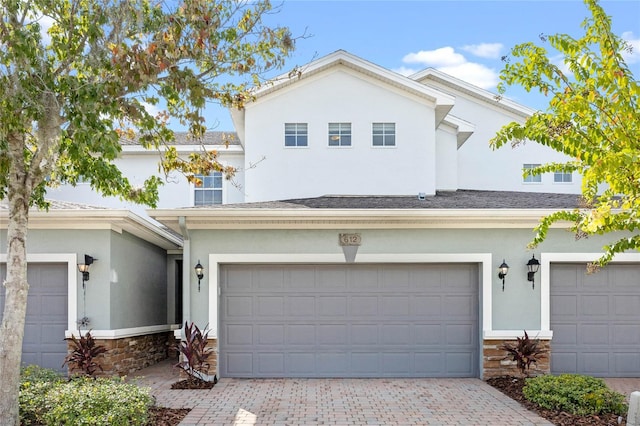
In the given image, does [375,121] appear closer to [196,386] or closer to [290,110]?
[290,110]

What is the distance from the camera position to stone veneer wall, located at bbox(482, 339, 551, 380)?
991 cm

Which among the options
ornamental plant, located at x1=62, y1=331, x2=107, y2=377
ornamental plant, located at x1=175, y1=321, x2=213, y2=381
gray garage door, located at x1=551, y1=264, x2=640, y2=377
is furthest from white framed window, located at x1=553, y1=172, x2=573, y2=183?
ornamental plant, located at x1=62, y1=331, x2=107, y2=377

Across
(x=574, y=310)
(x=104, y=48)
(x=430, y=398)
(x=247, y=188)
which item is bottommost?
(x=430, y=398)

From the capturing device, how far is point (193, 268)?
33.1ft

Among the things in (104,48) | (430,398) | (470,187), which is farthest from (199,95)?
(470,187)

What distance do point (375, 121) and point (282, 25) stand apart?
7.09 meters

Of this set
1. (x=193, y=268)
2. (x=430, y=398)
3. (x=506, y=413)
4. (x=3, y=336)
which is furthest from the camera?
(x=193, y=268)

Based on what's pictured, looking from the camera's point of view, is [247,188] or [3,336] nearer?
[3,336]

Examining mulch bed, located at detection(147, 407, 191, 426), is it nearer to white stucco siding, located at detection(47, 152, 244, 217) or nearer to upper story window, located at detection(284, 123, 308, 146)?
upper story window, located at detection(284, 123, 308, 146)

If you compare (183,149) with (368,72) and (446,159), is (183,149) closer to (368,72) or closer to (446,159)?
(368,72)

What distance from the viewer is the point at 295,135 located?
14383 mm

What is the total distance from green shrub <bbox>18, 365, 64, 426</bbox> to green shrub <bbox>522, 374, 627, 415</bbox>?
6785 millimetres

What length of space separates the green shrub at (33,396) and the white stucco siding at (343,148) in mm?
7545

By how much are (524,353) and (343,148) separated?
22.7ft
